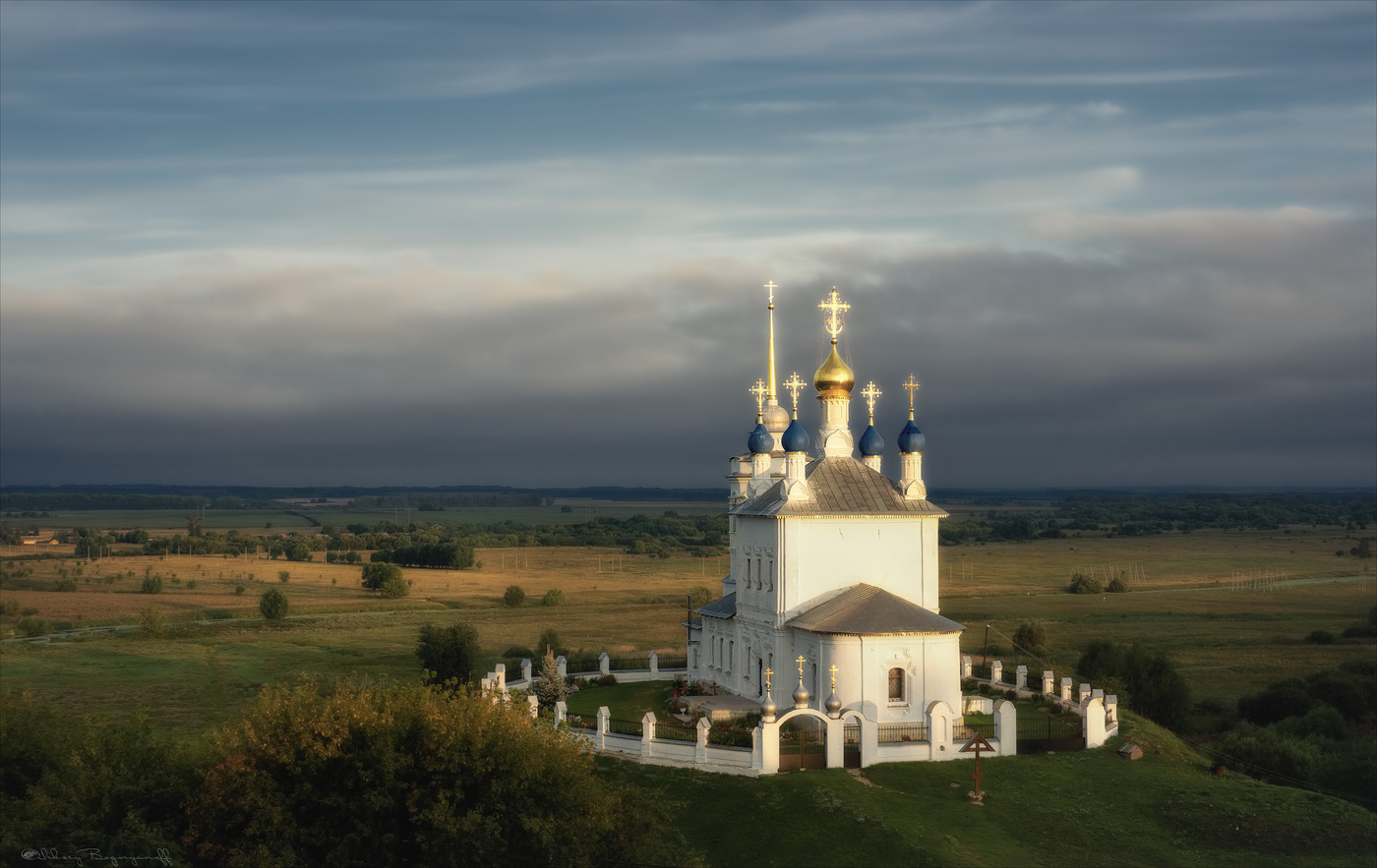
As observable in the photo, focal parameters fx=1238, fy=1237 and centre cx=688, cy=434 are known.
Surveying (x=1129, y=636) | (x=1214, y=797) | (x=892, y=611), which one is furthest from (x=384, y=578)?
(x=1214, y=797)

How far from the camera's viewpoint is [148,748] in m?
21.6

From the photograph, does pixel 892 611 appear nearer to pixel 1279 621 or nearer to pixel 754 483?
pixel 754 483

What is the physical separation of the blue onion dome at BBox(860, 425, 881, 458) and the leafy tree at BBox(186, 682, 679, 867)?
1620 cm

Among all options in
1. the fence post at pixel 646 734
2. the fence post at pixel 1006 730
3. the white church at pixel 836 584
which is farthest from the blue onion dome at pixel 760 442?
the fence post at pixel 1006 730

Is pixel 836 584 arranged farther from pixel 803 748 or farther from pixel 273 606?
pixel 273 606

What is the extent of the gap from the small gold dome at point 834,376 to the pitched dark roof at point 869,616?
556 centimetres

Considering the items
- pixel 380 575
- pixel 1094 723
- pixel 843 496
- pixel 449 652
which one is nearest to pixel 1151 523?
pixel 380 575

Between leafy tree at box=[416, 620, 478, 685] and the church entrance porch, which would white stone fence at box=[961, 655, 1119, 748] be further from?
leafy tree at box=[416, 620, 478, 685]

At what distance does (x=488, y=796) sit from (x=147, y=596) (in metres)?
70.4

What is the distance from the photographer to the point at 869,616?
29.1 meters

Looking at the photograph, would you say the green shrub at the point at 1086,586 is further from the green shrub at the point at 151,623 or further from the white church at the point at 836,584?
the green shrub at the point at 151,623

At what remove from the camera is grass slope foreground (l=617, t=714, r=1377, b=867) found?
21906mm

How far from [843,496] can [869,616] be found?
3.94 meters

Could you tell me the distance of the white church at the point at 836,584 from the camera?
28703 millimetres
